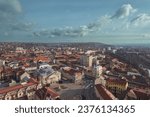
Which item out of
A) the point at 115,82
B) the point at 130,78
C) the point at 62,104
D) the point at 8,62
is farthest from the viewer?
the point at 8,62

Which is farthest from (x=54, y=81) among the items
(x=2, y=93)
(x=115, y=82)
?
(x=2, y=93)

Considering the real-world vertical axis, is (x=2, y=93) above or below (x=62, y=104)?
below

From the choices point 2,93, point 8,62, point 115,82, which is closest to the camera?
point 2,93

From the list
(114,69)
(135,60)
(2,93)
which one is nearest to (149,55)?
(114,69)

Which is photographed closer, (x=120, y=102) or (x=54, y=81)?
(x=120, y=102)

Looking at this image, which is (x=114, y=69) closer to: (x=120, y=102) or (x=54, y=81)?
(x=54, y=81)

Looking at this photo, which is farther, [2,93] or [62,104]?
[2,93]

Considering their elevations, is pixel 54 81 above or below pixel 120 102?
below

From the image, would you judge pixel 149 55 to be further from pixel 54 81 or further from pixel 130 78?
pixel 54 81

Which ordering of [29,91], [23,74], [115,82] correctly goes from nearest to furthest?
1. [29,91]
2. [115,82]
3. [23,74]
